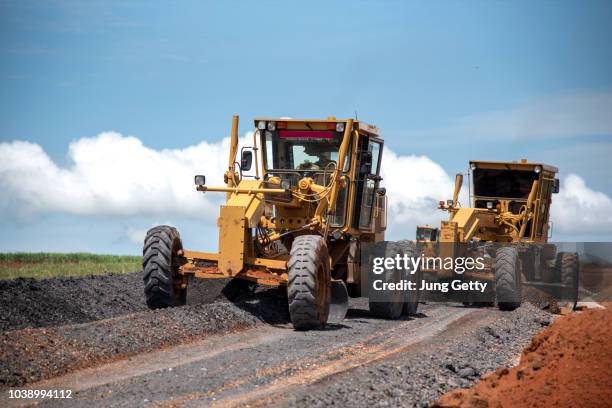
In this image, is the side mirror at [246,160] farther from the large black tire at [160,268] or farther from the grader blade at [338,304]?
the grader blade at [338,304]

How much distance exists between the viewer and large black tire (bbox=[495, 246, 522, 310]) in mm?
21245

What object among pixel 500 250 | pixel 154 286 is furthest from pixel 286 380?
pixel 500 250

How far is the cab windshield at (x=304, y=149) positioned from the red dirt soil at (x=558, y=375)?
7239 millimetres

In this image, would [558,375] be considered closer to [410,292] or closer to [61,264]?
[410,292]

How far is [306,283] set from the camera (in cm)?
1438

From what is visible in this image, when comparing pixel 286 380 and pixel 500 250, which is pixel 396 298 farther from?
pixel 286 380

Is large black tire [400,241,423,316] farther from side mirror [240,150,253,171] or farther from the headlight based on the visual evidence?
the headlight

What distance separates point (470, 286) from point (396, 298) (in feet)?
17.0

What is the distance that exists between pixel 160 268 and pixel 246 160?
2.85 m

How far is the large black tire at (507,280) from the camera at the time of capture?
21.2 m

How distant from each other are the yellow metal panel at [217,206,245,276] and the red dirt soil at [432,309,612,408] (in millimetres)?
5501

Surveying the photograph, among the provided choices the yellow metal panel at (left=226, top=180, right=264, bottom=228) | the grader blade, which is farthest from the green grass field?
the grader blade

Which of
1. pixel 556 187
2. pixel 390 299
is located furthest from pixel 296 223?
pixel 556 187

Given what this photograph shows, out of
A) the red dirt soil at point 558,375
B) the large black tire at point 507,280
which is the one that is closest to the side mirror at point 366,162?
the large black tire at point 507,280
